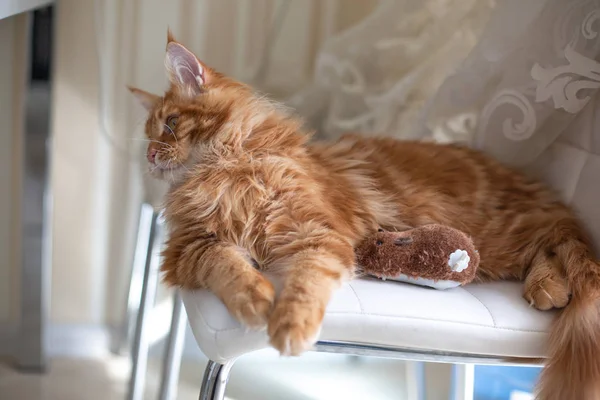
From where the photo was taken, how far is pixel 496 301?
0.96 meters

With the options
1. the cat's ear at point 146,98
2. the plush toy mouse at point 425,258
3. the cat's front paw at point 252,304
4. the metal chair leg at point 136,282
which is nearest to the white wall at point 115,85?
the metal chair leg at point 136,282

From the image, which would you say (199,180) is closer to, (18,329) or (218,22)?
(218,22)

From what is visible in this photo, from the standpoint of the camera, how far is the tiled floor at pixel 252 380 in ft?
5.82

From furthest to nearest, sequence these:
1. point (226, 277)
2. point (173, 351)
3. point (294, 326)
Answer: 1. point (173, 351)
2. point (226, 277)
3. point (294, 326)

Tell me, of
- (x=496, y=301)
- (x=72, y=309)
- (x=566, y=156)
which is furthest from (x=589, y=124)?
(x=72, y=309)

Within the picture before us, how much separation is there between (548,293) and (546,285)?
21 mm

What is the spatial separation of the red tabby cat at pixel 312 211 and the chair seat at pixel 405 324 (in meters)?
0.02

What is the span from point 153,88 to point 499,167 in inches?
34.0

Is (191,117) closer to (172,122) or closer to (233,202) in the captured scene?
(172,122)

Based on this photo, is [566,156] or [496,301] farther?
[566,156]

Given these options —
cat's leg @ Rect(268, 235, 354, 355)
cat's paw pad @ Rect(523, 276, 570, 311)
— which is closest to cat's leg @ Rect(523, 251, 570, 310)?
cat's paw pad @ Rect(523, 276, 570, 311)

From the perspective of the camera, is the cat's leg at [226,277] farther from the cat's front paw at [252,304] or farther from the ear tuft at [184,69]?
the ear tuft at [184,69]

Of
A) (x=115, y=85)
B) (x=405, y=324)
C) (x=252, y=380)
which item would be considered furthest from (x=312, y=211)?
(x=252, y=380)

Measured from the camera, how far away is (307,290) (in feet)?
2.77
